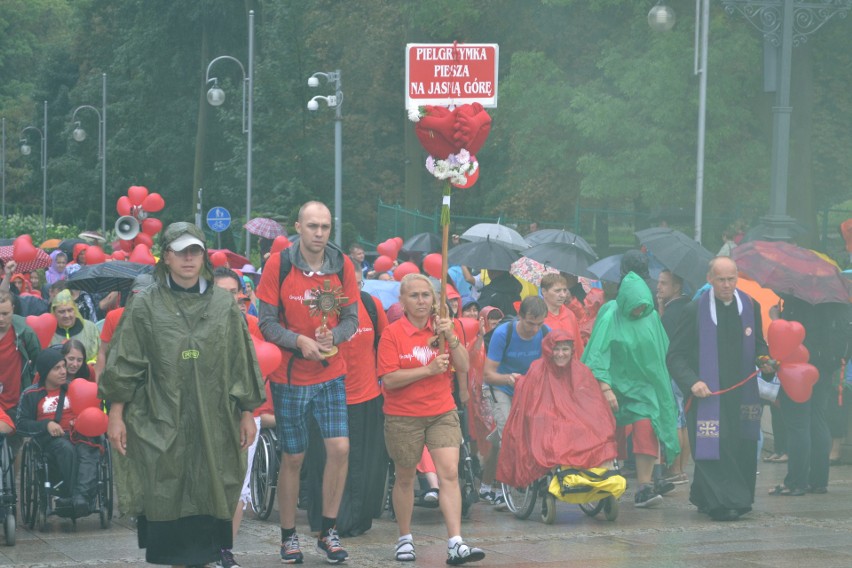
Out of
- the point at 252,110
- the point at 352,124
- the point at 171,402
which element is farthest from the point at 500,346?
the point at 352,124

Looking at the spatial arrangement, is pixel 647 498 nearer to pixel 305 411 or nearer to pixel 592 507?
pixel 592 507

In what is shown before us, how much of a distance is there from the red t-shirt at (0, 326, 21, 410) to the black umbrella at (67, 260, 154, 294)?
3385 mm

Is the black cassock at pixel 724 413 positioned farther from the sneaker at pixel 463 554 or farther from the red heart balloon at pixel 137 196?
the red heart balloon at pixel 137 196

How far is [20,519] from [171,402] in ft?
14.1

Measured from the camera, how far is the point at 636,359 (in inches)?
432

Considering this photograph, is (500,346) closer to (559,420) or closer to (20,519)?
(559,420)

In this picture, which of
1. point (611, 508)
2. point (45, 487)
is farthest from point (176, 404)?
point (611, 508)

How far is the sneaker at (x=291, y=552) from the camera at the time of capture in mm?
8344

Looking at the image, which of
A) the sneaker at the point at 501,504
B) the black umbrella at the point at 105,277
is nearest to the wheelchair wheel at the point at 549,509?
the sneaker at the point at 501,504

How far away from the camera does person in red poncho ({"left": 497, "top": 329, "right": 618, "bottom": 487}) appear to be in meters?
10.2

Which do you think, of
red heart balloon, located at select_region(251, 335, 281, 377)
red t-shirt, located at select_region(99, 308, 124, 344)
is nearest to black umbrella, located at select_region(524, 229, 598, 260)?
red t-shirt, located at select_region(99, 308, 124, 344)

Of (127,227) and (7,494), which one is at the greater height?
(127,227)

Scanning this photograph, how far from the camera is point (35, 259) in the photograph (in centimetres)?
1986

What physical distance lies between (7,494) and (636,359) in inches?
179
